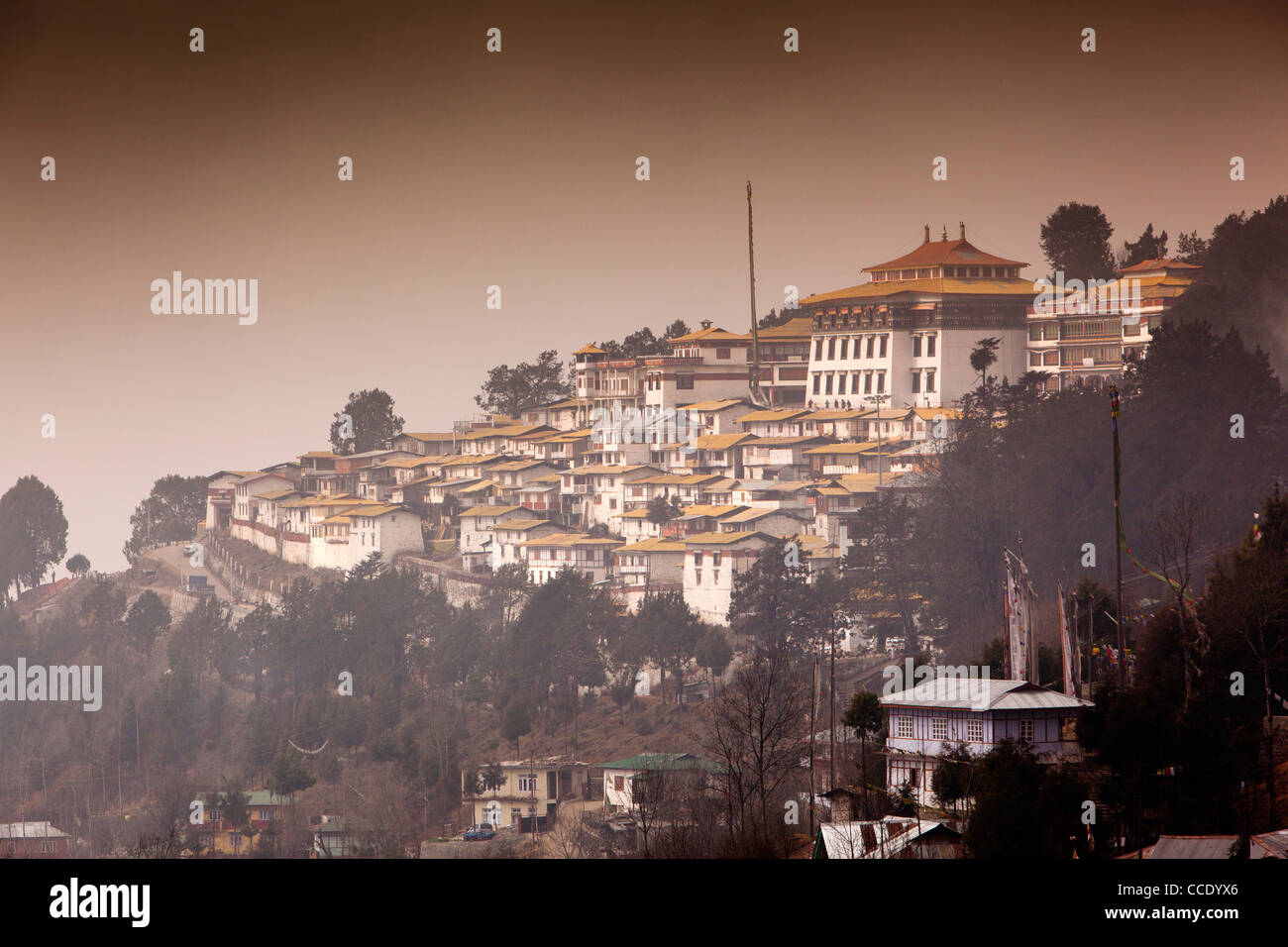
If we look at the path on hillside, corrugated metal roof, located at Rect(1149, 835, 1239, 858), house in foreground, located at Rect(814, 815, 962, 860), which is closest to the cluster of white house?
the path on hillside

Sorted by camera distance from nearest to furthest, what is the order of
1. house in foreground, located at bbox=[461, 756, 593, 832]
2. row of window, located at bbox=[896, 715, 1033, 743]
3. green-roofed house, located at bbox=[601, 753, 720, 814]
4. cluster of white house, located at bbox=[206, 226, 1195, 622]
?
row of window, located at bbox=[896, 715, 1033, 743], green-roofed house, located at bbox=[601, 753, 720, 814], house in foreground, located at bbox=[461, 756, 593, 832], cluster of white house, located at bbox=[206, 226, 1195, 622]

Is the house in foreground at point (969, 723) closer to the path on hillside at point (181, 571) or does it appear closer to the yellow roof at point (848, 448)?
the yellow roof at point (848, 448)

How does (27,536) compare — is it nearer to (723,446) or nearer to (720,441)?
(720,441)

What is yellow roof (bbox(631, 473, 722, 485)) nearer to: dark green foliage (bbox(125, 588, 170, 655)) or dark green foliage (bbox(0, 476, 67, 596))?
dark green foliage (bbox(125, 588, 170, 655))

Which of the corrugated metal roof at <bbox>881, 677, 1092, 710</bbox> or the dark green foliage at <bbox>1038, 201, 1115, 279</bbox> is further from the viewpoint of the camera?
the dark green foliage at <bbox>1038, 201, 1115, 279</bbox>

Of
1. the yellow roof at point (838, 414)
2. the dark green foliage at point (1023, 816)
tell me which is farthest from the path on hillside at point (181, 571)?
the dark green foliage at point (1023, 816)

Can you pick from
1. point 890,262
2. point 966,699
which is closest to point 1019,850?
point 966,699
